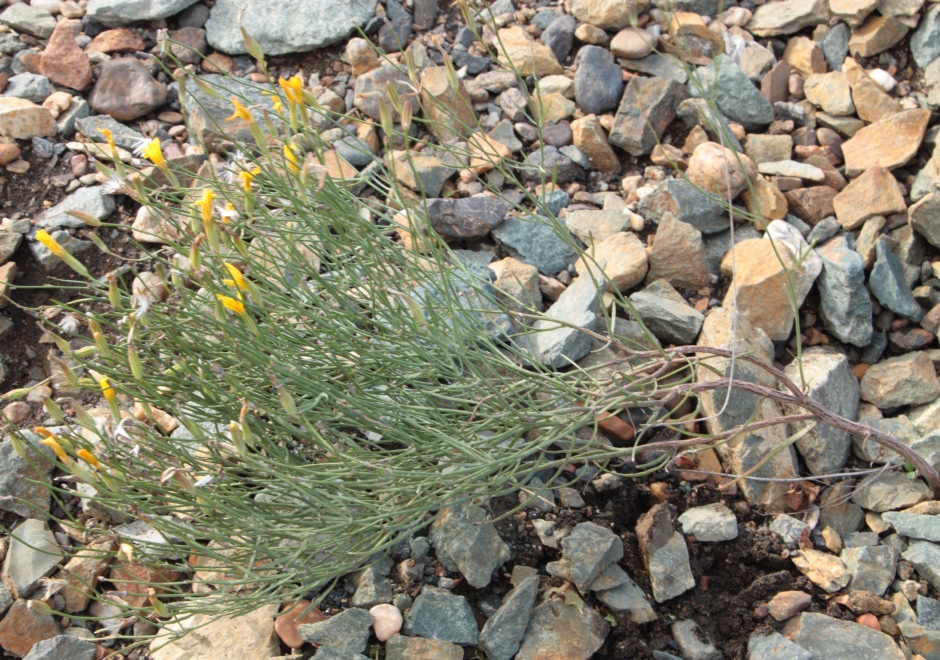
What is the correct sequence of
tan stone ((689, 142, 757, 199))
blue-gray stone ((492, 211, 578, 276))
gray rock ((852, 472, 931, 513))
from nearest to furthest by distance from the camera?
1. gray rock ((852, 472, 931, 513))
2. blue-gray stone ((492, 211, 578, 276))
3. tan stone ((689, 142, 757, 199))

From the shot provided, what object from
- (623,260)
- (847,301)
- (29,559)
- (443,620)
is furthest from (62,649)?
(847,301)

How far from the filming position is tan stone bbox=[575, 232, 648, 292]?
3.10 meters

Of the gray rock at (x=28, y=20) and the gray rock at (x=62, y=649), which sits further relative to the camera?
the gray rock at (x=28, y=20)

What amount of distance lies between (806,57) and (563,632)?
9.09 feet

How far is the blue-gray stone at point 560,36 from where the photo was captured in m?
3.86

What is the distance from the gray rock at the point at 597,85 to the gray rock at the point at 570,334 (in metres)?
1.08

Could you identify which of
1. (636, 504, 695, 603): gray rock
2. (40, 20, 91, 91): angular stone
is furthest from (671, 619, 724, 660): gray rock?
(40, 20, 91, 91): angular stone

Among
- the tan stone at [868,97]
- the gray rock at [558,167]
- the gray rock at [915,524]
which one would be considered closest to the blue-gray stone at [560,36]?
the gray rock at [558,167]

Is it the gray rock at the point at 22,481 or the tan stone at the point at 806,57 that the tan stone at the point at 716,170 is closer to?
the tan stone at the point at 806,57

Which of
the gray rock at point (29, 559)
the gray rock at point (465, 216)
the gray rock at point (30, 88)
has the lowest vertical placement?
the gray rock at point (29, 559)

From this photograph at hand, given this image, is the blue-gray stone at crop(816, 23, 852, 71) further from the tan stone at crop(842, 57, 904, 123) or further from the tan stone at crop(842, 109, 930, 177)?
the tan stone at crop(842, 109, 930, 177)

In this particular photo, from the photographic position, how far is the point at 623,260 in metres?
3.12

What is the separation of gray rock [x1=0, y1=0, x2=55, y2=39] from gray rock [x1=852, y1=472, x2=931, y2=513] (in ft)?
11.8

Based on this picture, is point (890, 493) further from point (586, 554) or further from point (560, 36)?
point (560, 36)
